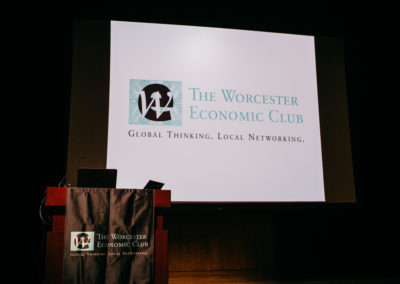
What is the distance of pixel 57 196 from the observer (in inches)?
78.7

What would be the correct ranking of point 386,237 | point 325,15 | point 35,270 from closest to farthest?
point 35,270
point 386,237
point 325,15

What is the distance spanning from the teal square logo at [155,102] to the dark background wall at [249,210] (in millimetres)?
620

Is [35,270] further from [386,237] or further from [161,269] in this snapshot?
[386,237]

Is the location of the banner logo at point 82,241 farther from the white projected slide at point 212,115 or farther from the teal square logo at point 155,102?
the teal square logo at point 155,102

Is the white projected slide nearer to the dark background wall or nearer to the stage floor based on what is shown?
the dark background wall

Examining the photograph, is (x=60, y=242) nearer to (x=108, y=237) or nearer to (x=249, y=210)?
(x=108, y=237)

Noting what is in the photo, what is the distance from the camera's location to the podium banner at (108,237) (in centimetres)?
191

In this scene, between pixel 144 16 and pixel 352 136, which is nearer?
pixel 144 16

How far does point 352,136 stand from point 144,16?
2.22 m

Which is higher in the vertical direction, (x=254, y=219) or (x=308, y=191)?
(x=308, y=191)

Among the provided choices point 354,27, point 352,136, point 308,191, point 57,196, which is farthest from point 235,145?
point 354,27

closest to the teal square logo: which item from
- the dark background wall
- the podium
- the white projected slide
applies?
the white projected slide

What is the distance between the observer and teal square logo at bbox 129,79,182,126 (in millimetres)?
3041

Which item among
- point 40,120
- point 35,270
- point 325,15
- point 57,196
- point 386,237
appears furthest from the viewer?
point 325,15
